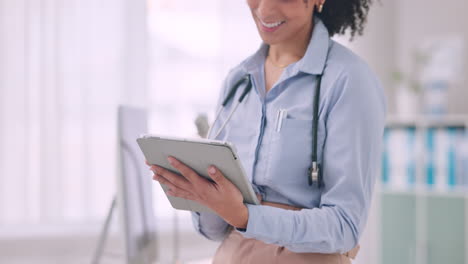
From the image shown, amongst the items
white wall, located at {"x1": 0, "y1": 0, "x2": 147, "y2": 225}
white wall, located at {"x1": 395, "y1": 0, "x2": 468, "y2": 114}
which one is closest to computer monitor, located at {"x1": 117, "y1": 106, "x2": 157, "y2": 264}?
white wall, located at {"x1": 0, "y1": 0, "x2": 147, "y2": 225}

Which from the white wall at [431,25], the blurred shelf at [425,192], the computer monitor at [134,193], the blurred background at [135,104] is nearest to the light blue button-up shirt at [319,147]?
the computer monitor at [134,193]

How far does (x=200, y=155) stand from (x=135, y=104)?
7.21 feet

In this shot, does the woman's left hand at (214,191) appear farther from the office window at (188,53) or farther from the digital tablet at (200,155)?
the office window at (188,53)

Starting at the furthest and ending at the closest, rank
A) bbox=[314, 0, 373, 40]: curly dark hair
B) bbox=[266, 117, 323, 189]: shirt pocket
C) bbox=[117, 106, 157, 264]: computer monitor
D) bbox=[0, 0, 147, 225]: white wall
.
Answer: bbox=[0, 0, 147, 225]: white wall < bbox=[117, 106, 157, 264]: computer monitor < bbox=[314, 0, 373, 40]: curly dark hair < bbox=[266, 117, 323, 189]: shirt pocket

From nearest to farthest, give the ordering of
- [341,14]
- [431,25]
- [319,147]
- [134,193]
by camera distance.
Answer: [319,147]
[341,14]
[134,193]
[431,25]

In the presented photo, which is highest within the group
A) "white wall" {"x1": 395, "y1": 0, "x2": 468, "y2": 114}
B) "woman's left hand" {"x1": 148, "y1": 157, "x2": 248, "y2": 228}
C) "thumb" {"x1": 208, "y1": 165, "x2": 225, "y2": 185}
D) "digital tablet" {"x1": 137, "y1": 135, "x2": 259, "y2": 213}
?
"white wall" {"x1": 395, "y1": 0, "x2": 468, "y2": 114}

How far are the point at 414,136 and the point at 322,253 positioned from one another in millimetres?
2017

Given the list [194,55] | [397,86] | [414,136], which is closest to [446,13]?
[397,86]

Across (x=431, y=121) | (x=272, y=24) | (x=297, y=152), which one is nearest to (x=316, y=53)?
(x=272, y=24)

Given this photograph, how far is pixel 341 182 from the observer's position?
0.99 metres

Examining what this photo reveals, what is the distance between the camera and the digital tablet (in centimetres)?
88

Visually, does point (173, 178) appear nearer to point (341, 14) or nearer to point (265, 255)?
point (265, 255)

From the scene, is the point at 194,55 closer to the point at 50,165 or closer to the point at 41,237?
the point at 50,165

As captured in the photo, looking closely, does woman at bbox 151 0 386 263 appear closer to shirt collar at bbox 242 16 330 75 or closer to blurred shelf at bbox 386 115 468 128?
shirt collar at bbox 242 16 330 75
